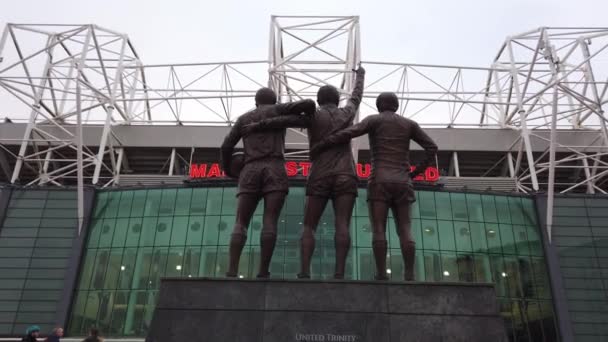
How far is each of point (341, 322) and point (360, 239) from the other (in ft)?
67.5

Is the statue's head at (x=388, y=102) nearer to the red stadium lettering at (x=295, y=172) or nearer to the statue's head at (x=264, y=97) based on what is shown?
the statue's head at (x=264, y=97)

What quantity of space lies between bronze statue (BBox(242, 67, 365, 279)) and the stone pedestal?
71 cm

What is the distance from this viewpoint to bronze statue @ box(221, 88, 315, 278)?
853cm

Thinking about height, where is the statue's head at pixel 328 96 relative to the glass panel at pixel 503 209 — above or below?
below

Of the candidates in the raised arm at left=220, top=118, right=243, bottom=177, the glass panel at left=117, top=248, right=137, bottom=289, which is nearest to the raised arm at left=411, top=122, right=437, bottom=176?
the raised arm at left=220, top=118, right=243, bottom=177

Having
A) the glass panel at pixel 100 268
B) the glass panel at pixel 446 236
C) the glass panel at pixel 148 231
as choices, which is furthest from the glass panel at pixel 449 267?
the glass panel at pixel 100 268

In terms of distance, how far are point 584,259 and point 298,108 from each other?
25.9 m

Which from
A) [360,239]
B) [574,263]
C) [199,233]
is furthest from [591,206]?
[199,233]

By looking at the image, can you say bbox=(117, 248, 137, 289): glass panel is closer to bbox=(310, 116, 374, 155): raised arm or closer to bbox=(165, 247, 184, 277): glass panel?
bbox=(165, 247, 184, 277): glass panel

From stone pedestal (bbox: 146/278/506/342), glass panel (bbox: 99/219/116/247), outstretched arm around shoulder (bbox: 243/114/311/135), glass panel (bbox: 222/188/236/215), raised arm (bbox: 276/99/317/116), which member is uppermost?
glass panel (bbox: 222/188/236/215)

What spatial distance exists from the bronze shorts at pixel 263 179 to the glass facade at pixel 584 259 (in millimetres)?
24226

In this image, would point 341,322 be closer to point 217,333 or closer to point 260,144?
point 217,333

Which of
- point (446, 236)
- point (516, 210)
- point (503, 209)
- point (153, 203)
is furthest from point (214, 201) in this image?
point (516, 210)

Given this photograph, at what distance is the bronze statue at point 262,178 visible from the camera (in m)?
8.53
